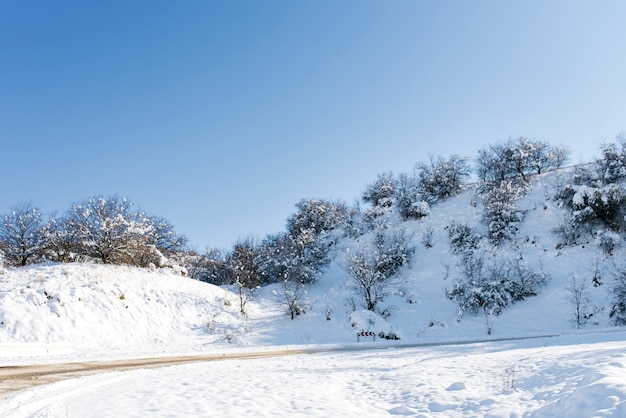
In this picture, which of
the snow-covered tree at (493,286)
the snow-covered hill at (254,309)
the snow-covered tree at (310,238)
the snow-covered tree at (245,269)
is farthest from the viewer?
the snow-covered tree at (310,238)

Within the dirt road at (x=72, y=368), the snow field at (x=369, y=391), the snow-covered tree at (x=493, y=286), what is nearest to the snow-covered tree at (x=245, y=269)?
the dirt road at (x=72, y=368)

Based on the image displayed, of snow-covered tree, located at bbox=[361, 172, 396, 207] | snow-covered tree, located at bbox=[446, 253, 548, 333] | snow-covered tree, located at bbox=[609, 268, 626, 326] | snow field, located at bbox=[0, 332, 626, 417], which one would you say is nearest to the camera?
snow field, located at bbox=[0, 332, 626, 417]

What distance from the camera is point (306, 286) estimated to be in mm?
36844

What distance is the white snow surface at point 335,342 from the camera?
27.2 ft

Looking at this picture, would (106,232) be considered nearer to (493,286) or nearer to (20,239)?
(20,239)

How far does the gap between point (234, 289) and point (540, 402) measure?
30.3 m

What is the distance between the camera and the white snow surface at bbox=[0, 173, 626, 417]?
8.29 m

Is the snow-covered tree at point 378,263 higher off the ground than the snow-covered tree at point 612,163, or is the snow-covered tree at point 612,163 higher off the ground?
the snow-covered tree at point 612,163

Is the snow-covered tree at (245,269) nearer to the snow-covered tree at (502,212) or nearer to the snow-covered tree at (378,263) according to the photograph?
the snow-covered tree at (378,263)

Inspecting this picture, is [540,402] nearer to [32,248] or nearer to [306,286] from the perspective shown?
[306,286]

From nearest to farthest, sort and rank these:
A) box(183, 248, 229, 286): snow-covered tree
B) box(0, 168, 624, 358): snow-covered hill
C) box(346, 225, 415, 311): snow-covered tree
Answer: box(0, 168, 624, 358): snow-covered hill < box(346, 225, 415, 311): snow-covered tree < box(183, 248, 229, 286): snow-covered tree

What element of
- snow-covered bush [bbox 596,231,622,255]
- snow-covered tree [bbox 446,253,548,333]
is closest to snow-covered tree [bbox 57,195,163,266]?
snow-covered tree [bbox 446,253,548,333]

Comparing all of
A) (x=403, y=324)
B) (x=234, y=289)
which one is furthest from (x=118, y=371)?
(x=234, y=289)

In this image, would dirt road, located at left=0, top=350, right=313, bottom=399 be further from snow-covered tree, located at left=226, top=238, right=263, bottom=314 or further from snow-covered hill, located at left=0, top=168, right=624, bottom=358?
snow-covered tree, located at left=226, top=238, right=263, bottom=314
